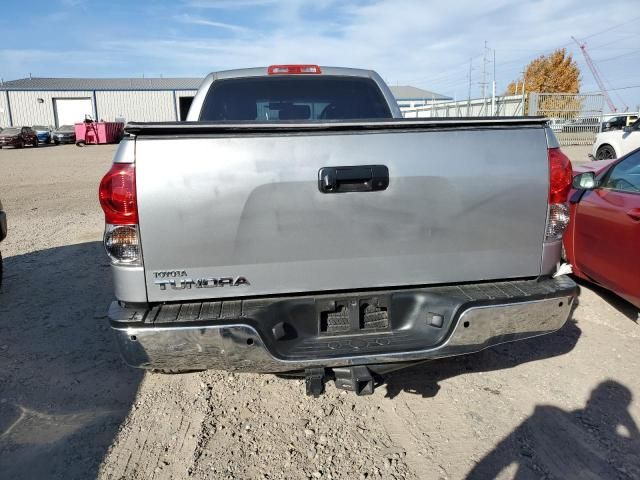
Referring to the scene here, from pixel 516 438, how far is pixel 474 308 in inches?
35.4

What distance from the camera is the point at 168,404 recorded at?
3254mm

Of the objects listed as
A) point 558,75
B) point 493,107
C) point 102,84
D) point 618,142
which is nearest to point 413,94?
point 558,75

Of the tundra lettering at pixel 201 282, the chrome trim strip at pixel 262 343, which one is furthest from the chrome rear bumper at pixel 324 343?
the tundra lettering at pixel 201 282

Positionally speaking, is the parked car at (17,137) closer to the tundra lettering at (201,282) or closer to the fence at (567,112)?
the fence at (567,112)

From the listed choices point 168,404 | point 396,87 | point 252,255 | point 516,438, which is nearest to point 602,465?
point 516,438

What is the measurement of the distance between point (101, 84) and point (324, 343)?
220 feet

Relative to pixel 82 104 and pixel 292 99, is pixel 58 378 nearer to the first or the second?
pixel 292 99

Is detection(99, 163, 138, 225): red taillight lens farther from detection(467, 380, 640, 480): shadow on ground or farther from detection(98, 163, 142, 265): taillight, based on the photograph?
detection(467, 380, 640, 480): shadow on ground

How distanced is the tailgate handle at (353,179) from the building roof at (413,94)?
2856 inches

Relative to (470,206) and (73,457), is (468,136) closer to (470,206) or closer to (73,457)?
(470,206)

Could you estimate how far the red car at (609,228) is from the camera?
12.6ft

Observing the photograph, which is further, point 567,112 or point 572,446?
point 567,112

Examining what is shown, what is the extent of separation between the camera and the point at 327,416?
3.09 meters

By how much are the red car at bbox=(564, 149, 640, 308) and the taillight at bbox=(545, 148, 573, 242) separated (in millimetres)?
1498
